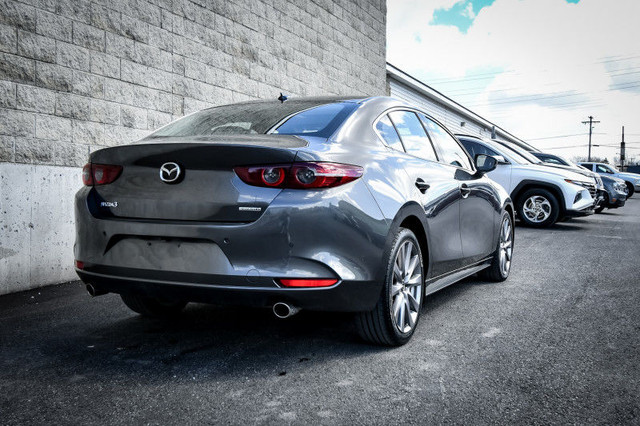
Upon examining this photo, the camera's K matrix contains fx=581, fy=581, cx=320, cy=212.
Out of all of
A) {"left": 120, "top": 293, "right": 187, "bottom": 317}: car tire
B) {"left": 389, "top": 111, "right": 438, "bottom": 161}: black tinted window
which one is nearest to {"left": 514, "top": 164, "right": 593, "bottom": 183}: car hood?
{"left": 389, "top": 111, "right": 438, "bottom": 161}: black tinted window

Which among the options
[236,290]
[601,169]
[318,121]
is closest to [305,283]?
[236,290]

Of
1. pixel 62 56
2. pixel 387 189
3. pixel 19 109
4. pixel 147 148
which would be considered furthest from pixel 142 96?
pixel 387 189

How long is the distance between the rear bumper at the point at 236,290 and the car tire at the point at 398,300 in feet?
0.63

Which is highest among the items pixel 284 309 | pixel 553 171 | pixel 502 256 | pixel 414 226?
pixel 553 171

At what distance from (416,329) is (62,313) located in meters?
2.76

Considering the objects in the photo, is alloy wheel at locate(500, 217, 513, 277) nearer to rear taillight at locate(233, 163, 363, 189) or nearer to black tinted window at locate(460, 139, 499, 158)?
rear taillight at locate(233, 163, 363, 189)

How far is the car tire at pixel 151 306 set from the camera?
13.9 ft

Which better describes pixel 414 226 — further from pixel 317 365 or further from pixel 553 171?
pixel 553 171

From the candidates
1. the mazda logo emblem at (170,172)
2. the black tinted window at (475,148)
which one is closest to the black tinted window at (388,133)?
the mazda logo emblem at (170,172)

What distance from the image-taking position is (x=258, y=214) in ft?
9.78

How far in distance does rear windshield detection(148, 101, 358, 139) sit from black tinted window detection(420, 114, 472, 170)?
115 centimetres

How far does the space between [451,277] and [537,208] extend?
8257mm

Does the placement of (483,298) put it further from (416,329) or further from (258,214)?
(258,214)

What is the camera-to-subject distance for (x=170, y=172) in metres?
3.12
